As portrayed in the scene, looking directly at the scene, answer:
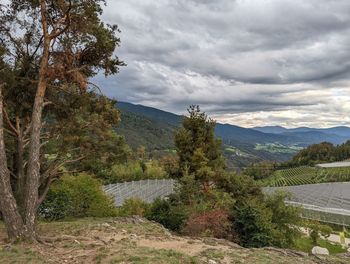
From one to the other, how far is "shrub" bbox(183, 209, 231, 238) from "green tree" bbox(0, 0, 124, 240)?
846 cm

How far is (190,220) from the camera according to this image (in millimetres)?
19703

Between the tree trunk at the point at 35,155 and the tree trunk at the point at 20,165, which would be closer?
the tree trunk at the point at 35,155

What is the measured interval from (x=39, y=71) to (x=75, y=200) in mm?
13853

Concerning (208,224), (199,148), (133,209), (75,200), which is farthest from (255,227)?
(75,200)

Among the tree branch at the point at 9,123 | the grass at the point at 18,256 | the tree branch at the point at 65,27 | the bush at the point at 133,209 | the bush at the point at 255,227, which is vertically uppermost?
the tree branch at the point at 65,27

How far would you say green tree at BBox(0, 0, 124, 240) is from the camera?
11.4 metres

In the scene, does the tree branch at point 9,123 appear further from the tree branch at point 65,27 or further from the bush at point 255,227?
the bush at point 255,227

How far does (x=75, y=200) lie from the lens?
2483 cm

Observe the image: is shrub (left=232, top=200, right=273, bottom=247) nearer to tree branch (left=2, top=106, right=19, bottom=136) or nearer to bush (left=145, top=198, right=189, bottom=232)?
bush (left=145, top=198, right=189, bottom=232)

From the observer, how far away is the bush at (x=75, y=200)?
965 inches

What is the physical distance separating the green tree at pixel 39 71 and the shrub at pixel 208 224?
846cm

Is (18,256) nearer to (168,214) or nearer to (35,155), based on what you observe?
(35,155)

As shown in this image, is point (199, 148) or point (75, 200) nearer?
point (75, 200)

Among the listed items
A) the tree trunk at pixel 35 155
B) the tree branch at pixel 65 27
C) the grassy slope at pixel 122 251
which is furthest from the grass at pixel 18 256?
the tree branch at pixel 65 27
